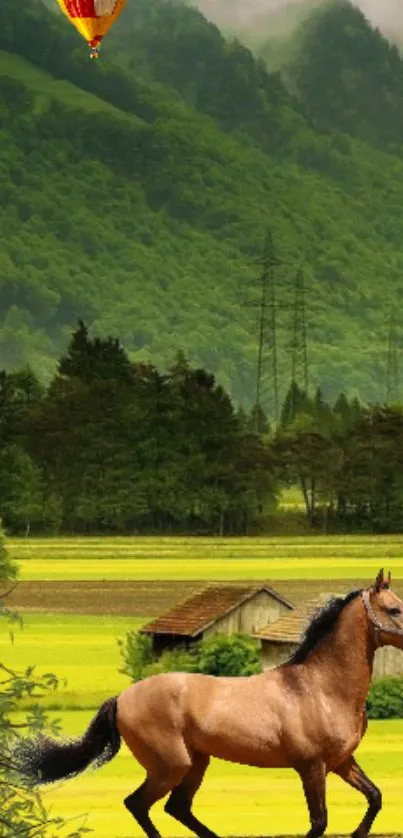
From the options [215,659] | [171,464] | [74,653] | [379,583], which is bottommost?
[74,653]

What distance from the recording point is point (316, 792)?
37.7 feet

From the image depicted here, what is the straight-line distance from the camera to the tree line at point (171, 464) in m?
109

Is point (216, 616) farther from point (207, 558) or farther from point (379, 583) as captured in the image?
point (207, 558)

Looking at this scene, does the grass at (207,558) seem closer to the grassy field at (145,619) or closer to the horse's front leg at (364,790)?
the grassy field at (145,619)


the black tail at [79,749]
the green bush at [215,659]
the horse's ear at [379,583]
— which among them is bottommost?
the black tail at [79,749]

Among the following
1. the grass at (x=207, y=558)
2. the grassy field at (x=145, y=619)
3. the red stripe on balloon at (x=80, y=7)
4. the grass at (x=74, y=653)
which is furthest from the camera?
the grass at (x=207, y=558)

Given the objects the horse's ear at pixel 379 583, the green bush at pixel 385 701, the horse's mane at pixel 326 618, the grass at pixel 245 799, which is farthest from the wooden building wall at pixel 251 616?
the horse's ear at pixel 379 583

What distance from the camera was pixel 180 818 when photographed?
11875mm

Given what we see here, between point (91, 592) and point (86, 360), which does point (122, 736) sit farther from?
point (86, 360)

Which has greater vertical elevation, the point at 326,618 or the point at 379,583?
the point at 379,583

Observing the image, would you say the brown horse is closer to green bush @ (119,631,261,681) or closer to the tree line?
green bush @ (119,631,261,681)

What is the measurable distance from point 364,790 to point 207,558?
77.6m

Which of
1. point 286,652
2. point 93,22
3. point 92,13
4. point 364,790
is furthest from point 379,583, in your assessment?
point 93,22

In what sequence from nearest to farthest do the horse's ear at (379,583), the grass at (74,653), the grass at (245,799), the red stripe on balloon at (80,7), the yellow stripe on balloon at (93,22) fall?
the horse's ear at (379,583)
the grass at (245,799)
the grass at (74,653)
the red stripe on balloon at (80,7)
the yellow stripe on balloon at (93,22)
